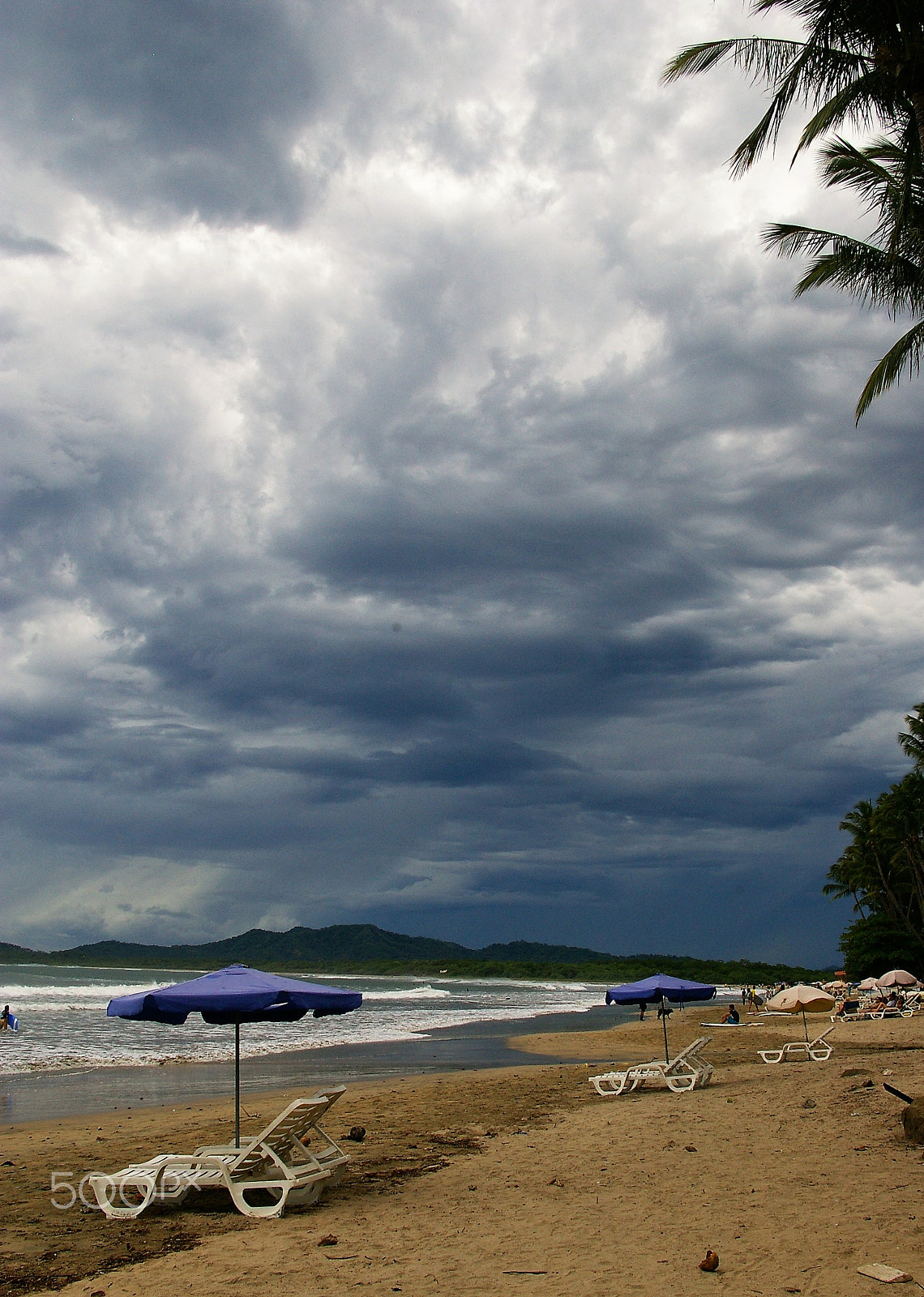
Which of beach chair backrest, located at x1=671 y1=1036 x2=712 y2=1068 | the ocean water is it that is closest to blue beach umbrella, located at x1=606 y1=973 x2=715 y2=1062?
beach chair backrest, located at x1=671 y1=1036 x2=712 y2=1068

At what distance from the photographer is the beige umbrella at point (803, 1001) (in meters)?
16.9

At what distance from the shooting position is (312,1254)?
6219mm

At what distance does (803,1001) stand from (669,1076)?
3797mm

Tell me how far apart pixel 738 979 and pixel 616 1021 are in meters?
65.9

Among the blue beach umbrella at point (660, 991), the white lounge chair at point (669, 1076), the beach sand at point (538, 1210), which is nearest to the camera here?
the beach sand at point (538, 1210)

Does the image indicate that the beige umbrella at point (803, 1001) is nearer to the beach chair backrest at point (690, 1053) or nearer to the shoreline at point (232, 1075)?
the beach chair backrest at point (690, 1053)

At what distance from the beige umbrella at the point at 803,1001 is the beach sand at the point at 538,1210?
12.3ft

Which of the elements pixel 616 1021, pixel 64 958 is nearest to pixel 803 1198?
pixel 616 1021

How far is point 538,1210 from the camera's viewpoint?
719 centimetres

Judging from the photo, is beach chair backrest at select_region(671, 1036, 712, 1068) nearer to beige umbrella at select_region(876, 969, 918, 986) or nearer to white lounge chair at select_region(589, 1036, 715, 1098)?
white lounge chair at select_region(589, 1036, 715, 1098)

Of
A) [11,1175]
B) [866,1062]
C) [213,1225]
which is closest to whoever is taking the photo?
[213,1225]

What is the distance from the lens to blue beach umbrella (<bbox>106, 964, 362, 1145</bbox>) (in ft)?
25.4

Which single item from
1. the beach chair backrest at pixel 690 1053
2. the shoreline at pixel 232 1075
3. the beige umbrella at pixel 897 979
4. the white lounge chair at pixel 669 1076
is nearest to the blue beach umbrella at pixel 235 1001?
the shoreline at pixel 232 1075

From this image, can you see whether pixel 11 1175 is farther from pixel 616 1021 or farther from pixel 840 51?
pixel 616 1021
